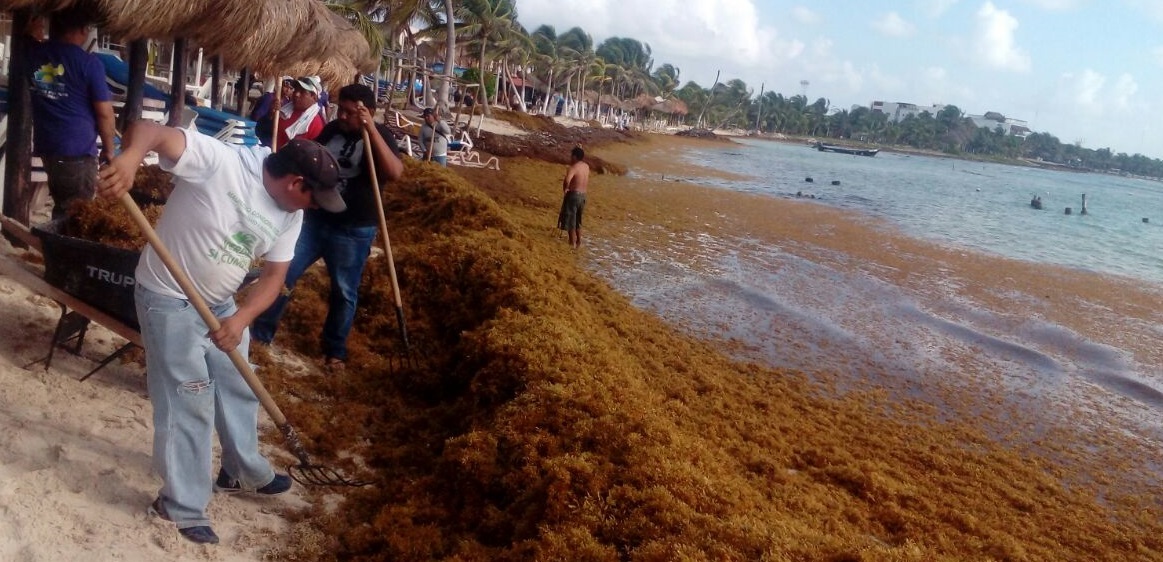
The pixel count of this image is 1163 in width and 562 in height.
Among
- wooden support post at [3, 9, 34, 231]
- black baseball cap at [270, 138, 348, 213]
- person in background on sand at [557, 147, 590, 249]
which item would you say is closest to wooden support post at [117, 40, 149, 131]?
wooden support post at [3, 9, 34, 231]

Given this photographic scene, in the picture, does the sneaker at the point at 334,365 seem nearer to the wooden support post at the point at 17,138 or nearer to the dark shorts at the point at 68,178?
the dark shorts at the point at 68,178

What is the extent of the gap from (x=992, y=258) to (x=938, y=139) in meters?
154

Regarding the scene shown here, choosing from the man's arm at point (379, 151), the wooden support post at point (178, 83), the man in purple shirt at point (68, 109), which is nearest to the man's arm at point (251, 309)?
the man's arm at point (379, 151)

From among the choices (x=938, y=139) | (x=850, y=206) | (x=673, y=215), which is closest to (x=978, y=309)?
(x=673, y=215)

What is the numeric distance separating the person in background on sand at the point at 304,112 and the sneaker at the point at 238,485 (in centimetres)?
383

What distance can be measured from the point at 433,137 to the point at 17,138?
914cm

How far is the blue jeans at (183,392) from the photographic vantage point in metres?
2.97

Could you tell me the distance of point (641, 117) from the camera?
91125 mm

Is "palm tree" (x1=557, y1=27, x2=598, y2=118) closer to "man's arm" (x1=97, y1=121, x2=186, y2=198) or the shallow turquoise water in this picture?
the shallow turquoise water

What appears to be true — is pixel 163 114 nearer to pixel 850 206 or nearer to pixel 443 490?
pixel 443 490

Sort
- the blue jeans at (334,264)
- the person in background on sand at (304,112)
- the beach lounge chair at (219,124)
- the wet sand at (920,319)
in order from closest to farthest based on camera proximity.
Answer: the blue jeans at (334,264), the person in background on sand at (304,112), the wet sand at (920,319), the beach lounge chair at (219,124)

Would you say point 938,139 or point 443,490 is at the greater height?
point 938,139

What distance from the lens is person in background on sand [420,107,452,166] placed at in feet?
47.3

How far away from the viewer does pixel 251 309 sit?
305 centimetres
